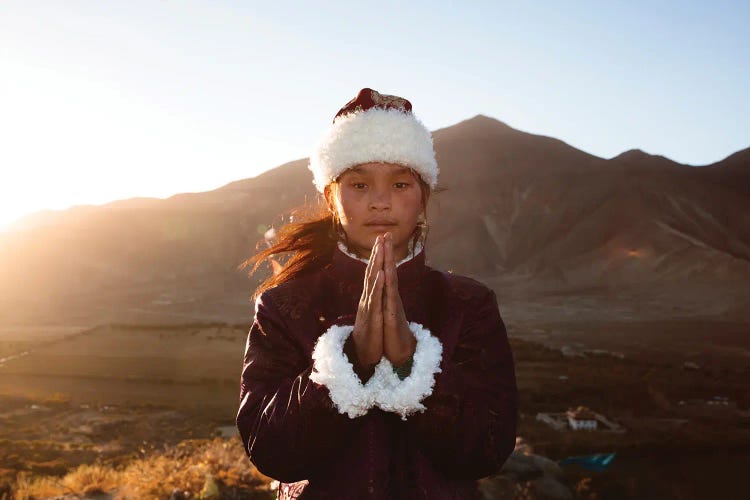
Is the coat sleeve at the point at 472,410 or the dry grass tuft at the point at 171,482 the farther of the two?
the dry grass tuft at the point at 171,482

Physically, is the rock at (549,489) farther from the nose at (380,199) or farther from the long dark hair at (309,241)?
the nose at (380,199)

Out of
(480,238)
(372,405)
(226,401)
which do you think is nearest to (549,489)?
(372,405)

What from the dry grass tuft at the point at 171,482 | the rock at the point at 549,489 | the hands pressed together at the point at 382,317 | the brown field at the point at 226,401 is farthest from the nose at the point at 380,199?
the rock at the point at 549,489

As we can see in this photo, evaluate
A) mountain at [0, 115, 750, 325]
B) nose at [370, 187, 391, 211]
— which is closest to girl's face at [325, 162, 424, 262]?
nose at [370, 187, 391, 211]

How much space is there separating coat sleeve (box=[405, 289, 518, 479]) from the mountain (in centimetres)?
7521

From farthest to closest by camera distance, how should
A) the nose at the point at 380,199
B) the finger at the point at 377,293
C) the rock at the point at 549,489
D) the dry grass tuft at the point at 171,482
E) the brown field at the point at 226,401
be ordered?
the brown field at the point at 226,401 → the rock at the point at 549,489 → the dry grass tuft at the point at 171,482 → the nose at the point at 380,199 → the finger at the point at 377,293

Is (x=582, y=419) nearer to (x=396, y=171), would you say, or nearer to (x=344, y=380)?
(x=396, y=171)

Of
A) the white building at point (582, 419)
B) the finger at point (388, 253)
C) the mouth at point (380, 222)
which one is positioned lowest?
the white building at point (582, 419)

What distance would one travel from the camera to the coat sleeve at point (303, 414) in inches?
58.6

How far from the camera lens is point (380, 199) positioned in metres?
1.90

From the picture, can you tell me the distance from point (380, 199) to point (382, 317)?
563 millimetres

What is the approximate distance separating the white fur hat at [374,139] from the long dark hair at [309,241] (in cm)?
6

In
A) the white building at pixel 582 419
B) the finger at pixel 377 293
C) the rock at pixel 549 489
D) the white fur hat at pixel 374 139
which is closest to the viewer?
the finger at pixel 377 293

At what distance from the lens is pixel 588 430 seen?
98.6 ft
